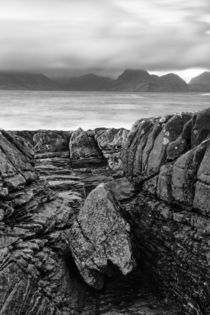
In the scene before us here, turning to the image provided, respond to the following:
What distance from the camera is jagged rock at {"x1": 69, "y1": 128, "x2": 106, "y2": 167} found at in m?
31.2

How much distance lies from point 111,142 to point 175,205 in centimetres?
1462

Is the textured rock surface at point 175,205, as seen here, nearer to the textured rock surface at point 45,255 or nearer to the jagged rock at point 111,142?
the textured rock surface at point 45,255

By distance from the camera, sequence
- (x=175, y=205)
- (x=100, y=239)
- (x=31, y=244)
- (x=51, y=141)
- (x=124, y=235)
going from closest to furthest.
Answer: (x=31, y=244) → (x=175, y=205) → (x=100, y=239) → (x=124, y=235) → (x=51, y=141)

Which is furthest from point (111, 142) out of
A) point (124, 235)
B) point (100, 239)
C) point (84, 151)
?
point (100, 239)

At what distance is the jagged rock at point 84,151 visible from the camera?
3120 cm

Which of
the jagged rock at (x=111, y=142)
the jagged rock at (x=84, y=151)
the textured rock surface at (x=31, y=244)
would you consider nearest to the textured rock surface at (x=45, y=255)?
the textured rock surface at (x=31, y=244)

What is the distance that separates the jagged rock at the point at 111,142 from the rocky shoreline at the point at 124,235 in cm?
917

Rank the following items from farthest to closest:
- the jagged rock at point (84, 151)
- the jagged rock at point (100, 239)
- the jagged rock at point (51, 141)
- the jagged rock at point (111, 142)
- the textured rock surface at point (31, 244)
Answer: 1. the jagged rock at point (51, 141)
2. the jagged rock at point (84, 151)
3. the jagged rock at point (111, 142)
4. the jagged rock at point (100, 239)
5. the textured rock surface at point (31, 244)

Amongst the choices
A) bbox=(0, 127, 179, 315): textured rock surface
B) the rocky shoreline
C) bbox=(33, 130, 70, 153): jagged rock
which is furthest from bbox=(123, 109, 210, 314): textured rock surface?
bbox=(33, 130, 70, 153): jagged rock

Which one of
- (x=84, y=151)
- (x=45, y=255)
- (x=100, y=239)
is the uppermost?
(x=84, y=151)

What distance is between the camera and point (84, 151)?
31.9 metres

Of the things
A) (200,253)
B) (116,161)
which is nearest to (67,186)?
(116,161)

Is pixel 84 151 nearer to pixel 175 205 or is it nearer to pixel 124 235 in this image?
pixel 124 235

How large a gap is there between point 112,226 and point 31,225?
3.92 m
